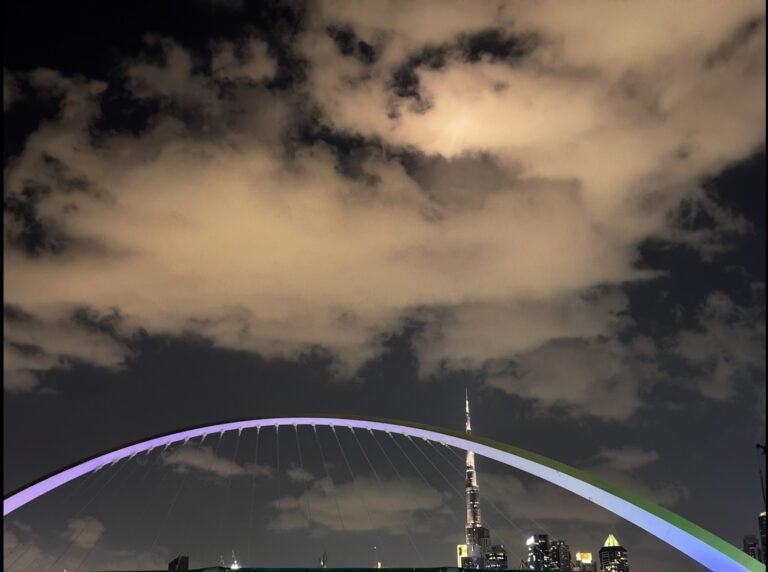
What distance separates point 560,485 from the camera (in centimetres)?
3269

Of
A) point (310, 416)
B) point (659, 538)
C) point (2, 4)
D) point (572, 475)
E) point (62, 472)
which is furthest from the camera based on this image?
point (310, 416)

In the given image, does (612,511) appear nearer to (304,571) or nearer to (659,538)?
(659,538)

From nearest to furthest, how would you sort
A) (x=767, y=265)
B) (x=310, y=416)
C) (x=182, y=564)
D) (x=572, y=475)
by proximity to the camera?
(x=767, y=265), (x=572, y=475), (x=310, y=416), (x=182, y=564)

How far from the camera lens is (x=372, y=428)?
150 ft

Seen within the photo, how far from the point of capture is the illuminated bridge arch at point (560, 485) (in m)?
27.8

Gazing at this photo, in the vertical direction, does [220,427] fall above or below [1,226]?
above

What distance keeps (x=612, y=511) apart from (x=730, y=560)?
16.2 ft

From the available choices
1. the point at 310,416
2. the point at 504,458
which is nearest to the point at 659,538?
the point at 504,458

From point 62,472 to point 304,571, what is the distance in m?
14.4

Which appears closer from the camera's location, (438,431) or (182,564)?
(438,431)

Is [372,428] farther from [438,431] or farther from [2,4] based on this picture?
[2,4]

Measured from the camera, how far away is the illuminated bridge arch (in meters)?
27.8

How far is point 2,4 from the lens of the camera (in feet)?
57.2

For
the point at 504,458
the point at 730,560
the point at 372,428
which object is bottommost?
the point at 730,560
